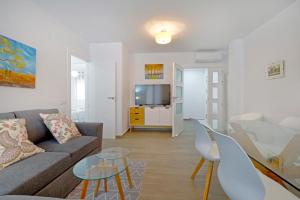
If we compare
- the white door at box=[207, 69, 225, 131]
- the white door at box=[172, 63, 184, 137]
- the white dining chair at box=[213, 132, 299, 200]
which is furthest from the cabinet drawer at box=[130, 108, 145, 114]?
the white dining chair at box=[213, 132, 299, 200]

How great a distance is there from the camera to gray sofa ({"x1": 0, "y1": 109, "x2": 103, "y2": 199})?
4.17 feet

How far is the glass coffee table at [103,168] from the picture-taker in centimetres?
147

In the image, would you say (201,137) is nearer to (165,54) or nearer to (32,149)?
(32,149)

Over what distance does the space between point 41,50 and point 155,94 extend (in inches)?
127

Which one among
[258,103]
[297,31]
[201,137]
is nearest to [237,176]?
[201,137]

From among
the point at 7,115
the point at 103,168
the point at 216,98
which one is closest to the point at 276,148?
the point at 103,168

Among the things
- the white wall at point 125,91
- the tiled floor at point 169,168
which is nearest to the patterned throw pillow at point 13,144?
the tiled floor at point 169,168

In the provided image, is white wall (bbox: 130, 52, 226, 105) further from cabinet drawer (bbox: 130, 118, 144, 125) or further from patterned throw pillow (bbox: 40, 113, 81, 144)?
patterned throw pillow (bbox: 40, 113, 81, 144)

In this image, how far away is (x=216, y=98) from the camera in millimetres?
5270

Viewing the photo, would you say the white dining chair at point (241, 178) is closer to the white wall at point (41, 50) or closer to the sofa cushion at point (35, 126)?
the sofa cushion at point (35, 126)

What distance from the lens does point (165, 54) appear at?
5.45 meters

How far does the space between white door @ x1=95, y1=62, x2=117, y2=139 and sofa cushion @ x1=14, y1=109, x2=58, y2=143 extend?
1.98 metres

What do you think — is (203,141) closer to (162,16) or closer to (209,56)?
(162,16)

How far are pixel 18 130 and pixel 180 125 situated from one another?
13.2ft
